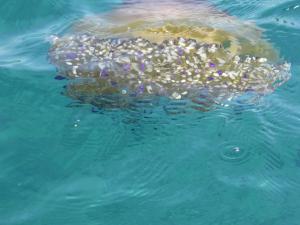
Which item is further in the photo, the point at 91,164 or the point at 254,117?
the point at 254,117

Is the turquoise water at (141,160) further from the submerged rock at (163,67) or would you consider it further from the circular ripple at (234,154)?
the submerged rock at (163,67)

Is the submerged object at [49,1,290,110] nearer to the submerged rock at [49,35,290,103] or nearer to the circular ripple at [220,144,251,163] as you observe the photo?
the submerged rock at [49,35,290,103]

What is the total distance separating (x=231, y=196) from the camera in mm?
5988

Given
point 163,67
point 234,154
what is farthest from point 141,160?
point 163,67

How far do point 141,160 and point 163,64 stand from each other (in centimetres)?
169

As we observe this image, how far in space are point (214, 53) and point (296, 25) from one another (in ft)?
9.03

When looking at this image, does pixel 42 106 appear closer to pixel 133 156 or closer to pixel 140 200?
pixel 133 156

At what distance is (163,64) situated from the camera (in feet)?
23.7

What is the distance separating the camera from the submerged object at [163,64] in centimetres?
701

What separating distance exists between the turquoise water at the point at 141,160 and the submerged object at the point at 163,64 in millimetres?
A: 267

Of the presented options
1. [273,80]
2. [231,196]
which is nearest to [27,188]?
[231,196]

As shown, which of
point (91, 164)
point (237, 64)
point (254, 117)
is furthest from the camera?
point (237, 64)

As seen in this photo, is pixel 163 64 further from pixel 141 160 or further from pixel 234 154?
pixel 234 154

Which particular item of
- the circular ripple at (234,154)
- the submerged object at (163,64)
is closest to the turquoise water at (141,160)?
the circular ripple at (234,154)
